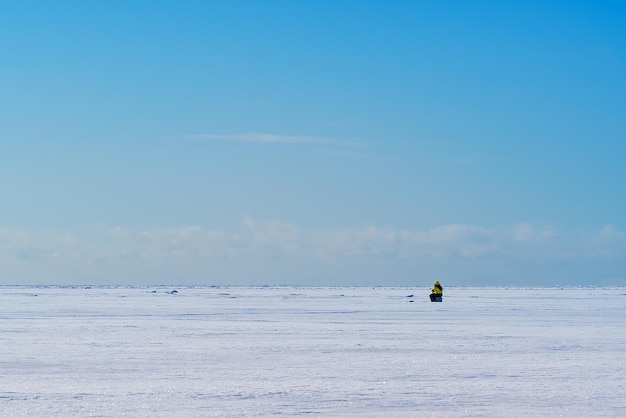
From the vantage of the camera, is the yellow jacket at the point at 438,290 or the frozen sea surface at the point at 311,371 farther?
the yellow jacket at the point at 438,290

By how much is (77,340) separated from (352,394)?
8.60 meters

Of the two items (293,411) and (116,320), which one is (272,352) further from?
(116,320)

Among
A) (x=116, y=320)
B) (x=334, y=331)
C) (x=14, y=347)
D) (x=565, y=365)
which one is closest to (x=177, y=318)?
(x=116, y=320)

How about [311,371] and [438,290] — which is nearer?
[311,371]

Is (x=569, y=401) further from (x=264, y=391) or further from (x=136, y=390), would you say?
(x=136, y=390)

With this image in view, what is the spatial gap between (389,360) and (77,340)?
698cm

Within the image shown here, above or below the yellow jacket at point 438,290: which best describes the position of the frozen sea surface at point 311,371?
below

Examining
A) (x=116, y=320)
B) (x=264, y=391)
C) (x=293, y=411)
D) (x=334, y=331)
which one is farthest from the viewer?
(x=116, y=320)

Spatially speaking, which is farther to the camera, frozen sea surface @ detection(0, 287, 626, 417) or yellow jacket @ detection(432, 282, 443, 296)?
yellow jacket @ detection(432, 282, 443, 296)

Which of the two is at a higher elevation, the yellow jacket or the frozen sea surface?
the yellow jacket

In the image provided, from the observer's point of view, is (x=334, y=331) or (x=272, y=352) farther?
(x=334, y=331)

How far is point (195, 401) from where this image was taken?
9.45 meters

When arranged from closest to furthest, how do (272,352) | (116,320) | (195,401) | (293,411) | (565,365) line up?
(293,411), (195,401), (565,365), (272,352), (116,320)

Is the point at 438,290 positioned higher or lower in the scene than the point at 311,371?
higher
